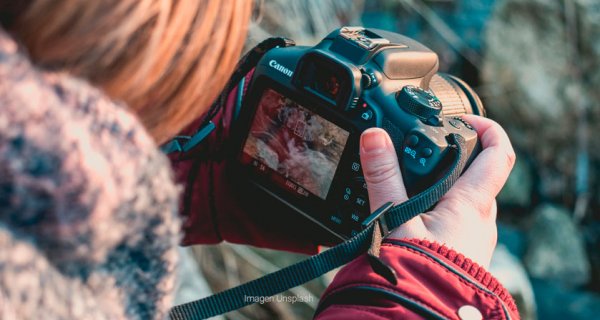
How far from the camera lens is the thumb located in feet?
2.31

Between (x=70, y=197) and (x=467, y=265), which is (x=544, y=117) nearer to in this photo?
(x=467, y=265)

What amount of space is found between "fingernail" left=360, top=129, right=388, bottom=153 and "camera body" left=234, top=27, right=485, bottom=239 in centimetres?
3

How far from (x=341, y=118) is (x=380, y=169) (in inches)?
4.1

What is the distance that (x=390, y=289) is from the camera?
59cm

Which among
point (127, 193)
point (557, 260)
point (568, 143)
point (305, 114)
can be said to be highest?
point (127, 193)

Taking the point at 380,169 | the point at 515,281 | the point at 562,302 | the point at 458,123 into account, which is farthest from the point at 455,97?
the point at 562,302

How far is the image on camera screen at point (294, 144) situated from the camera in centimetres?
81

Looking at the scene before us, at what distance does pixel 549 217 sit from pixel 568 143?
0.27 m

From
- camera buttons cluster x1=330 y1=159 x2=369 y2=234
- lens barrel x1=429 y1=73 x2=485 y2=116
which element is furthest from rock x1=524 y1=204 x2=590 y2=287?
camera buttons cluster x1=330 y1=159 x2=369 y2=234

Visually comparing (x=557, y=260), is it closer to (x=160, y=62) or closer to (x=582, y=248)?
(x=582, y=248)

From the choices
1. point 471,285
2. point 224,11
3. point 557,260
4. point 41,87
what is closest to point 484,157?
point 471,285

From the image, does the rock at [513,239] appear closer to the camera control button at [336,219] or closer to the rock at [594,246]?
the rock at [594,246]

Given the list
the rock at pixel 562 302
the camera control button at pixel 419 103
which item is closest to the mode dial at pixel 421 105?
the camera control button at pixel 419 103

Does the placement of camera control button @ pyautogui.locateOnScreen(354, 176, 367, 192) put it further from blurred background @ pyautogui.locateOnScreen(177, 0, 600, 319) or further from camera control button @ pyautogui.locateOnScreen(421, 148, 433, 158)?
blurred background @ pyautogui.locateOnScreen(177, 0, 600, 319)
